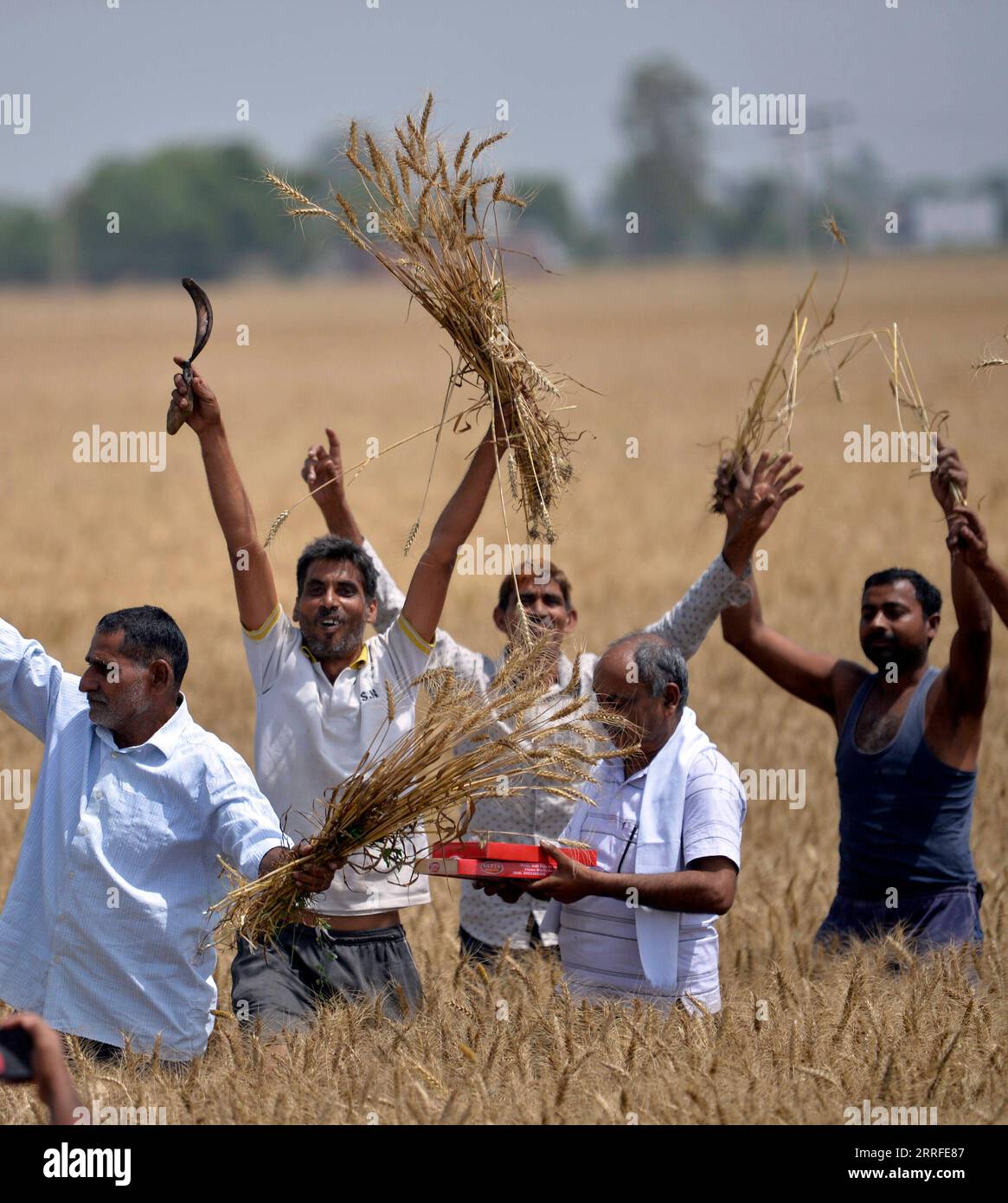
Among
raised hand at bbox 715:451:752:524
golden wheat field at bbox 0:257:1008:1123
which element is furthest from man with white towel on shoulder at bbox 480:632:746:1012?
raised hand at bbox 715:451:752:524

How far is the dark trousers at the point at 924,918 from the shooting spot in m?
5.61

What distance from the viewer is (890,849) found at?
573cm

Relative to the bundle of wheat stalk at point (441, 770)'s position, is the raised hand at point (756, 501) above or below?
above

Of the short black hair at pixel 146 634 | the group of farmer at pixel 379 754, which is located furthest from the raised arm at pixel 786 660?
the short black hair at pixel 146 634

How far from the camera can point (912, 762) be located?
5.69 m

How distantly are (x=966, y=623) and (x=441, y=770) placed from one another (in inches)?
78.5

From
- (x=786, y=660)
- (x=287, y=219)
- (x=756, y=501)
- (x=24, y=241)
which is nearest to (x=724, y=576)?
(x=756, y=501)

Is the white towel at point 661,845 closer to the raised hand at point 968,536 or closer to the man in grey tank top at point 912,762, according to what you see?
the man in grey tank top at point 912,762

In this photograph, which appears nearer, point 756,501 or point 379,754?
point 379,754

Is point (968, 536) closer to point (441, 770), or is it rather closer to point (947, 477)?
point (947, 477)

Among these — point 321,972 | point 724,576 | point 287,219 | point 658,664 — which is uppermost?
point 287,219

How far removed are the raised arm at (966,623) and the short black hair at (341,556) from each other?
1861mm

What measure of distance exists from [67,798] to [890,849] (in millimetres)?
2782
